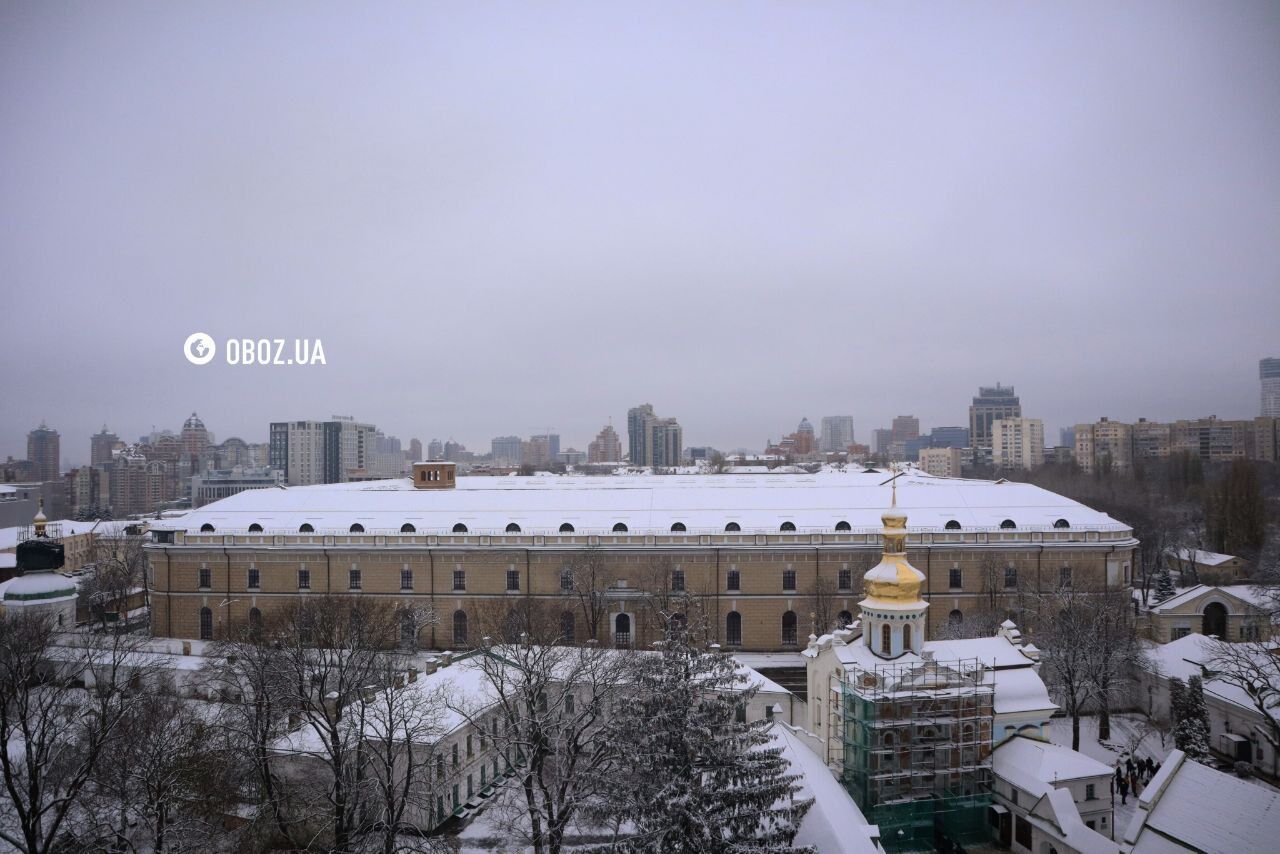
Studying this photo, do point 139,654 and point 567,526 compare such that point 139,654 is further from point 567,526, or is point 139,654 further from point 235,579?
point 567,526

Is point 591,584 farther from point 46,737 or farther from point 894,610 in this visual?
point 46,737

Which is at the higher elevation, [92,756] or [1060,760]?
[92,756]

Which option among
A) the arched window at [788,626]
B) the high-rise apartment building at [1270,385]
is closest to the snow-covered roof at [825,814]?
the high-rise apartment building at [1270,385]

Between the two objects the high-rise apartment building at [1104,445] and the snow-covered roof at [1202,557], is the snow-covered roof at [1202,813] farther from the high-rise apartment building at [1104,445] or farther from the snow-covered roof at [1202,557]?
the high-rise apartment building at [1104,445]

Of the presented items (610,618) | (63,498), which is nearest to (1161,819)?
(610,618)

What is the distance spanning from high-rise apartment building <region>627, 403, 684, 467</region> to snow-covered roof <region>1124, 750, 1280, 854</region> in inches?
6129

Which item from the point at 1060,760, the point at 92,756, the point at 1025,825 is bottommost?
the point at 1025,825

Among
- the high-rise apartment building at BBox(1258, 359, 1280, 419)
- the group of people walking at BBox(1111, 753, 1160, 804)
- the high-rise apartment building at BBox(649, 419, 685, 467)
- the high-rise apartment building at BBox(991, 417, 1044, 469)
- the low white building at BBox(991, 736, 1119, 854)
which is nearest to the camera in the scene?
the high-rise apartment building at BBox(1258, 359, 1280, 419)

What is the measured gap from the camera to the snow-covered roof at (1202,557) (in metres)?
58.7

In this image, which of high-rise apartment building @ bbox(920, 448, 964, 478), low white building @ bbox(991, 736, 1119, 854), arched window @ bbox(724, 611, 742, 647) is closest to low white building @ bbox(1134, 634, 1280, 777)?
low white building @ bbox(991, 736, 1119, 854)

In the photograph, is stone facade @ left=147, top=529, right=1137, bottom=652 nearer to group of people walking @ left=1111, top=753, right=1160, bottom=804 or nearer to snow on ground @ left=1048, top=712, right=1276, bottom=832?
snow on ground @ left=1048, top=712, right=1276, bottom=832

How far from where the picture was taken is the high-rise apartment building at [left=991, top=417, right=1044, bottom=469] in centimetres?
14888

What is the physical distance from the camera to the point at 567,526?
154ft

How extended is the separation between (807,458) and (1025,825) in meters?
161
